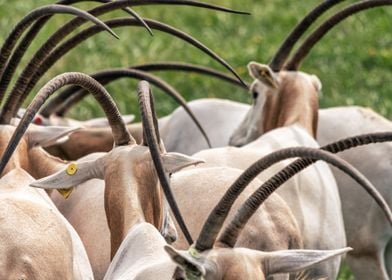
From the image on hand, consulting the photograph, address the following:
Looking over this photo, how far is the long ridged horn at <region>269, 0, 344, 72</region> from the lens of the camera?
10648 mm

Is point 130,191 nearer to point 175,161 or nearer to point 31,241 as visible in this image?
point 175,161

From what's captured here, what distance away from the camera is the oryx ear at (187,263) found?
5.84 metres

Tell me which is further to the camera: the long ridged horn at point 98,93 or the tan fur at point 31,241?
the long ridged horn at point 98,93

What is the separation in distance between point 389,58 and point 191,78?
2384 mm

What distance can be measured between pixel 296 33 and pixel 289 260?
4807 millimetres

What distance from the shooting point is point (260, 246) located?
8.09 meters

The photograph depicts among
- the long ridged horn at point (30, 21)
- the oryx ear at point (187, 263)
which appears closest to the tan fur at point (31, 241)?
the long ridged horn at point (30, 21)

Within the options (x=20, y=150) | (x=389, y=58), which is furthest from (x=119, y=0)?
(x=389, y=58)

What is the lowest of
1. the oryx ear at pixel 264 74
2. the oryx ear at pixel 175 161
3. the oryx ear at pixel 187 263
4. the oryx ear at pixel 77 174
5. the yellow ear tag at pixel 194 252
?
the oryx ear at pixel 264 74

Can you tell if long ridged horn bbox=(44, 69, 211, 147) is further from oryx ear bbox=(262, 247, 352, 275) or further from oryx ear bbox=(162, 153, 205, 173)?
oryx ear bbox=(262, 247, 352, 275)

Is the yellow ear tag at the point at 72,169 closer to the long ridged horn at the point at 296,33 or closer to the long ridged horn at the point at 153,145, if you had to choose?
the long ridged horn at the point at 153,145

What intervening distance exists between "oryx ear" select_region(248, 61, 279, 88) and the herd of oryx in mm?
13

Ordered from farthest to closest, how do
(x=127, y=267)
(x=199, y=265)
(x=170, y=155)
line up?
(x=170, y=155) < (x=127, y=267) < (x=199, y=265)

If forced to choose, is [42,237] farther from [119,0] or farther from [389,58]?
[389,58]
